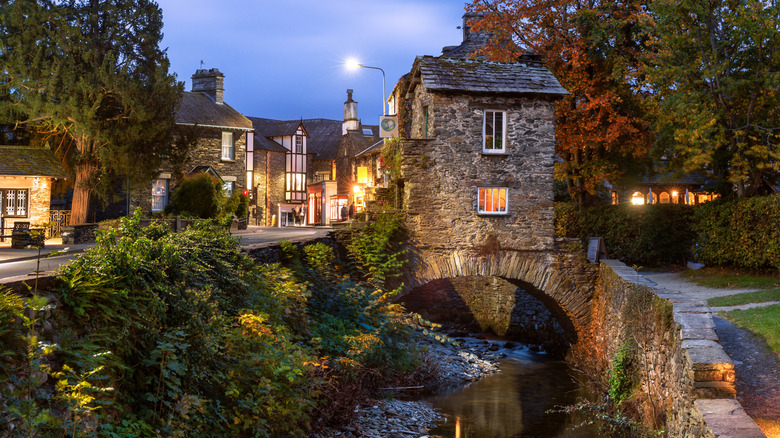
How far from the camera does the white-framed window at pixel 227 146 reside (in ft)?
143

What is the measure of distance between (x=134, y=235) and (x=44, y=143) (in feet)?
75.2

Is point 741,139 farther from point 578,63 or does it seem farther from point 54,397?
point 54,397

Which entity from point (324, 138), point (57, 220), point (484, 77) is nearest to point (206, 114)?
point (57, 220)

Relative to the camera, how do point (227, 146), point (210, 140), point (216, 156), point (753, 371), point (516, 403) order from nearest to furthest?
point (753, 371) < point (516, 403) < point (210, 140) < point (216, 156) < point (227, 146)

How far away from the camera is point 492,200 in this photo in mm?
18219

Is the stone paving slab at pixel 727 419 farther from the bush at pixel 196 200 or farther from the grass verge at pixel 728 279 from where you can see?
the bush at pixel 196 200

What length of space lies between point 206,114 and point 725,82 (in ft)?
108

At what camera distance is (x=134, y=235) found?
8594mm

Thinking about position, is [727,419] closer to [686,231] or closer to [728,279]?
[728,279]

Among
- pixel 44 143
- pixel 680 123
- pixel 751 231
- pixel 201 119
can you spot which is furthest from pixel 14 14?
pixel 751 231

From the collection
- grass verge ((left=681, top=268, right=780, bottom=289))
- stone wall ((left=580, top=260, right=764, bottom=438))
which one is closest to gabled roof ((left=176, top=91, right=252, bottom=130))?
grass verge ((left=681, top=268, right=780, bottom=289))

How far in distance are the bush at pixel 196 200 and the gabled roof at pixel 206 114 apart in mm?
10997

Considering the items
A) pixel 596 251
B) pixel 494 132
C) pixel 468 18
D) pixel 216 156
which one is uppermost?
pixel 468 18

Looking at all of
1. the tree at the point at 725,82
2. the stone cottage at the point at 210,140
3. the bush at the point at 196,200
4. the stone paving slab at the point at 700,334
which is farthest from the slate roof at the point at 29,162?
the stone paving slab at the point at 700,334
